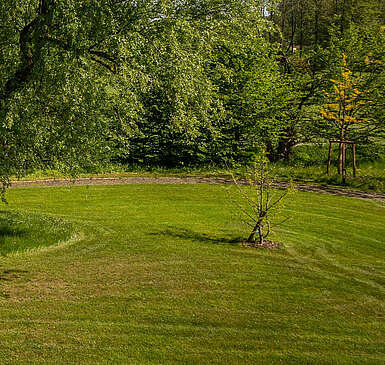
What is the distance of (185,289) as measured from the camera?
804 centimetres

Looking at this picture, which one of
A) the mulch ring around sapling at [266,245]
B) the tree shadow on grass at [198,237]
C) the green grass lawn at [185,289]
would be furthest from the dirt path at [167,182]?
the mulch ring around sapling at [266,245]

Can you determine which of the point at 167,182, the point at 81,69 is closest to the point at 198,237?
the point at 81,69

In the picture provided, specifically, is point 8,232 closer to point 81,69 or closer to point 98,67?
point 98,67

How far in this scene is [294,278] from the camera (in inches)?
344

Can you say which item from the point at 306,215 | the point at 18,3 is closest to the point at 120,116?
the point at 18,3

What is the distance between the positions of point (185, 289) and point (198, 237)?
140 inches

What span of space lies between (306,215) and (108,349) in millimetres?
9718

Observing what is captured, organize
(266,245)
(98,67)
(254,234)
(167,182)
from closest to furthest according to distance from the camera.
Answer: (98,67), (266,245), (254,234), (167,182)

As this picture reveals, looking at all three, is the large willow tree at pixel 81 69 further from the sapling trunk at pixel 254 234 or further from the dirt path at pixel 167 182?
the dirt path at pixel 167 182

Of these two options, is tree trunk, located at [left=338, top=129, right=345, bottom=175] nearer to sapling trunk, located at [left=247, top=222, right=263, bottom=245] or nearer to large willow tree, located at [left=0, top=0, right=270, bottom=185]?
sapling trunk, located at [left=247, top=222, right=263, bottom=245]

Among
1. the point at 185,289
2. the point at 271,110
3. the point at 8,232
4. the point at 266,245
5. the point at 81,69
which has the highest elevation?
the point at 271,110

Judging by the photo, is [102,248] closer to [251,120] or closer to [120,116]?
[120,116]

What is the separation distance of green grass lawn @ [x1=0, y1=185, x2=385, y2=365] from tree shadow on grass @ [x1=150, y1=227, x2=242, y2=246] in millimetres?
29

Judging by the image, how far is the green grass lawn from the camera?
6016mm
